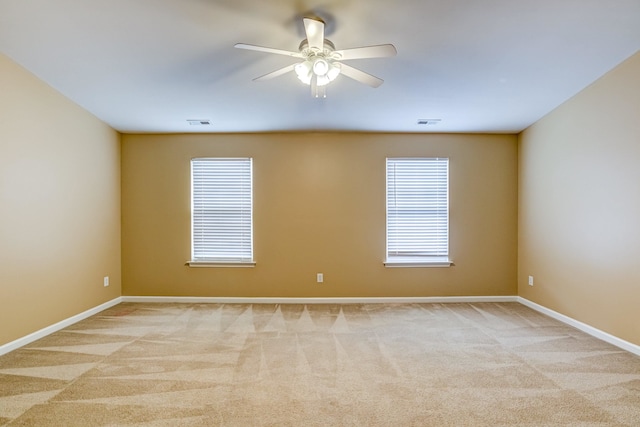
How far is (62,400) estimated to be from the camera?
2213 millimetres

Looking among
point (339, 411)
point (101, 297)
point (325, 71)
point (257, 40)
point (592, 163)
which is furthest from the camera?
point (101, 297)

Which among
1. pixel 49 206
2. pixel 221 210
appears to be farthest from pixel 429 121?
pixel 49 206

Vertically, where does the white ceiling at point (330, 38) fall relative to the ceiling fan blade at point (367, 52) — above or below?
above

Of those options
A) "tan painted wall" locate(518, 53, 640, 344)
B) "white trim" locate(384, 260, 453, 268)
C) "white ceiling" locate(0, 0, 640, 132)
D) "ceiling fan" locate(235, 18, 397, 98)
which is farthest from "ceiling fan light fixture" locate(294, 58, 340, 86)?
"white trim" locate(384, 260, 453, 268)

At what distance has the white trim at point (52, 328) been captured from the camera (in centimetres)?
299

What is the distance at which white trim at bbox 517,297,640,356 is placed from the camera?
Answer: 2962 millimetres

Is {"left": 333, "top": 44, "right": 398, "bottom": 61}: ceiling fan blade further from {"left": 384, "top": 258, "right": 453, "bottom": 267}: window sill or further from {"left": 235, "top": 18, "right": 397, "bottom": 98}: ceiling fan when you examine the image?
{"left": 384, "top": 258, "right": 453, "bottom": 267}: window sill

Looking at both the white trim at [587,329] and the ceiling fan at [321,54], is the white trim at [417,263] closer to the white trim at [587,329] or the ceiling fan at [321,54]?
the white trim at [587,329]

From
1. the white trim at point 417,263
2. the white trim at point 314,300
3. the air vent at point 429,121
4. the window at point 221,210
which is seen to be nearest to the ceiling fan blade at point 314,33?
the air vent at point 429,121

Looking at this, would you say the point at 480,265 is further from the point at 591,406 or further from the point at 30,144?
the point at 30,144

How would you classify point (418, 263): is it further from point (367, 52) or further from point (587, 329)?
point (367, 52)

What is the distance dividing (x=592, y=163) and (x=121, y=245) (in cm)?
620

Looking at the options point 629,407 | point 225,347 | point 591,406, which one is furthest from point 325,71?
point 629,407

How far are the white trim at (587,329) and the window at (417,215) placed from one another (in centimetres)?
134
